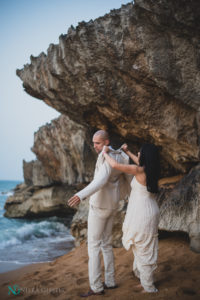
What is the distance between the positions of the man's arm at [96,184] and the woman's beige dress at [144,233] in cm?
49

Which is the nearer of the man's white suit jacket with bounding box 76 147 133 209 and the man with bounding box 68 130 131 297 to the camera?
the man's white suit jacket with bounding box 76 147 133 209

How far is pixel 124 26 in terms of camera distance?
516cm

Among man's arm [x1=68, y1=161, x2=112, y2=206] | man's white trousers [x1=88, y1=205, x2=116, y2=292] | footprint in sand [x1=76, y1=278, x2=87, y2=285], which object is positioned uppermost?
man's arm [x1=68, y1=161, x2=112, y2=206]

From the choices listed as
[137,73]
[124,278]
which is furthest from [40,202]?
[124,278]

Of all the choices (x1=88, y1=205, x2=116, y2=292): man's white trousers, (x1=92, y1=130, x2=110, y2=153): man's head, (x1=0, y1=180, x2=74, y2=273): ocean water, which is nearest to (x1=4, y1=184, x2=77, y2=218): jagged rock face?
(x1=0, y1=180, x2=74, y2=273): ocean water

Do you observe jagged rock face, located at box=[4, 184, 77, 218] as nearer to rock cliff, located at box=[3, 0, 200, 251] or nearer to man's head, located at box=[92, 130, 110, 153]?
rock cliff, located at box=[3, 0, 200, 251]

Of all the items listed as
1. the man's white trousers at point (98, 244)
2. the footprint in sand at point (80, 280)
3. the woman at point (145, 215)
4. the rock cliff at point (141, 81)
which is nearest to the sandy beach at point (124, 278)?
the footprint in sand at point (80, 280)

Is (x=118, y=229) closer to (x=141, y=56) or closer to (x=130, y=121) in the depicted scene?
(x=130, y=121)

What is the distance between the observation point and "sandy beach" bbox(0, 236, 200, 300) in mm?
3219

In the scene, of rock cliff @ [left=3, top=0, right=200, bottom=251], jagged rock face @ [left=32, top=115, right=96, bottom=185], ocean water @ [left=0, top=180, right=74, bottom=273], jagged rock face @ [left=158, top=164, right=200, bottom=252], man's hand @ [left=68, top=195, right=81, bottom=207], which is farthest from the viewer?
jagged rock face @ [left=32, top=115, right=96, bottom=185]

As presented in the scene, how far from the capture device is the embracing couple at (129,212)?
3.14 m

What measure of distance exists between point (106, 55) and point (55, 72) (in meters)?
1.62

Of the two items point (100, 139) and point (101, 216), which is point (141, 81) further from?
point (101, 216)

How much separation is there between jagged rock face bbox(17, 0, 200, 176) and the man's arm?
3010 mm
